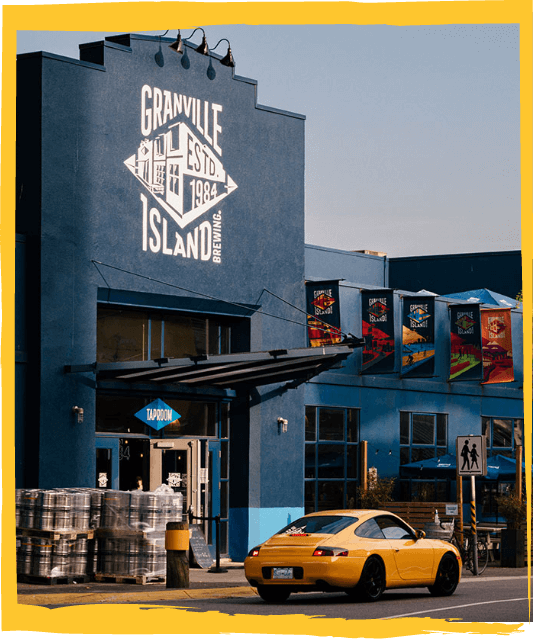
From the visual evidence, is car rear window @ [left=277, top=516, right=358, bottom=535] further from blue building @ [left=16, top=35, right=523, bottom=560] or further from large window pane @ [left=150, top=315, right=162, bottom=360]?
large window pane @ [left=150, top=315, right=162, bottom=360]

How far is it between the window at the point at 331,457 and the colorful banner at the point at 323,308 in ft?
7.89

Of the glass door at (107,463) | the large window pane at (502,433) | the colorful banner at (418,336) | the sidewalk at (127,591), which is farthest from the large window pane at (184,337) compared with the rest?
the large window pane at (502,433)

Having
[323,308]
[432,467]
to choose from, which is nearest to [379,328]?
[323,308]

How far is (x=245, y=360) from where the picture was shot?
22.7m

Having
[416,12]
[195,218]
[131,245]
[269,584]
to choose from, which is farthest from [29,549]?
[416,12]

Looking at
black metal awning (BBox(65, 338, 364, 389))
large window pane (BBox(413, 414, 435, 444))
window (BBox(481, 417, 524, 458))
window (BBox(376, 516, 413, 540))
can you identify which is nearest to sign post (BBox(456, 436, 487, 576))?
black metal awning (BBox(65, 338, 364, 389))

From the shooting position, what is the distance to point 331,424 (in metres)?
31.8

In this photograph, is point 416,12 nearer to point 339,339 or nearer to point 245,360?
point 245,360

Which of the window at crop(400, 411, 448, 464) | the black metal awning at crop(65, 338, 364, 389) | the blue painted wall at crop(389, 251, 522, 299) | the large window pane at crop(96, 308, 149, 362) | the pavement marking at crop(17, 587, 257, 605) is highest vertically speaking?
the blue painted wall at crop(389, 251, 522, 299)

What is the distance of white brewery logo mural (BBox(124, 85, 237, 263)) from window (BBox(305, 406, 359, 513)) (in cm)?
713

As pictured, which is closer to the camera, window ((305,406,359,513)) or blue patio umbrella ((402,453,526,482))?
window ((305,406,359,513))

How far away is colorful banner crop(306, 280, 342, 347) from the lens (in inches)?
1162

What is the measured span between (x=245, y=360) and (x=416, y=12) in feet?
35.8

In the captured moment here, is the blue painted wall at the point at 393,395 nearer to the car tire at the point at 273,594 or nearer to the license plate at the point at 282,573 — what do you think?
the car tire at the point at 273,594
